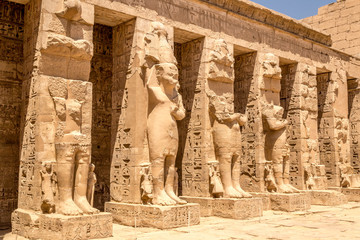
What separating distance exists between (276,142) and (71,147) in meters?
5.95

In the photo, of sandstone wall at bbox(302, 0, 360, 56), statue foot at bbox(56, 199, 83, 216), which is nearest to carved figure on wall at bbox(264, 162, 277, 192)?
statue foot at bbox(56, 199, 83, 216)

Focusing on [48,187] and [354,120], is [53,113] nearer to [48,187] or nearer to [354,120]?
[48,187]

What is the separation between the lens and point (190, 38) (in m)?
10.0

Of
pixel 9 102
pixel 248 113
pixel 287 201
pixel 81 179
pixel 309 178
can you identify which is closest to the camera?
pixel 81 179

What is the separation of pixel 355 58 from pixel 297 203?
22.6 ft

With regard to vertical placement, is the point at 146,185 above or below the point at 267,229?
above

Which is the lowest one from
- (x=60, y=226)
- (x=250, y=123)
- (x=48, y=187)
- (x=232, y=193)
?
(x=60, y=226)

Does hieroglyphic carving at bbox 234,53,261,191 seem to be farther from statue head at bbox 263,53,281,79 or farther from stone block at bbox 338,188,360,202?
stone block at bbox 338,188,360,202

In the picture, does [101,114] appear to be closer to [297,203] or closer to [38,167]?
[38,167]

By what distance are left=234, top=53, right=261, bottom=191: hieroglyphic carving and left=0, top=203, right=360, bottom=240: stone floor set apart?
1184 mm

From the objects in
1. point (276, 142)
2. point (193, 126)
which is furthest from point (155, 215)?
point (276, 142)

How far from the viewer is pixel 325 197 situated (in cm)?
1198

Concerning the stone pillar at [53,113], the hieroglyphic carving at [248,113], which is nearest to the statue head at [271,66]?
the hieroglyphic carving at [248,113]

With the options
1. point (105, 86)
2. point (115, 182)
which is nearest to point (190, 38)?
point (105, 86)
